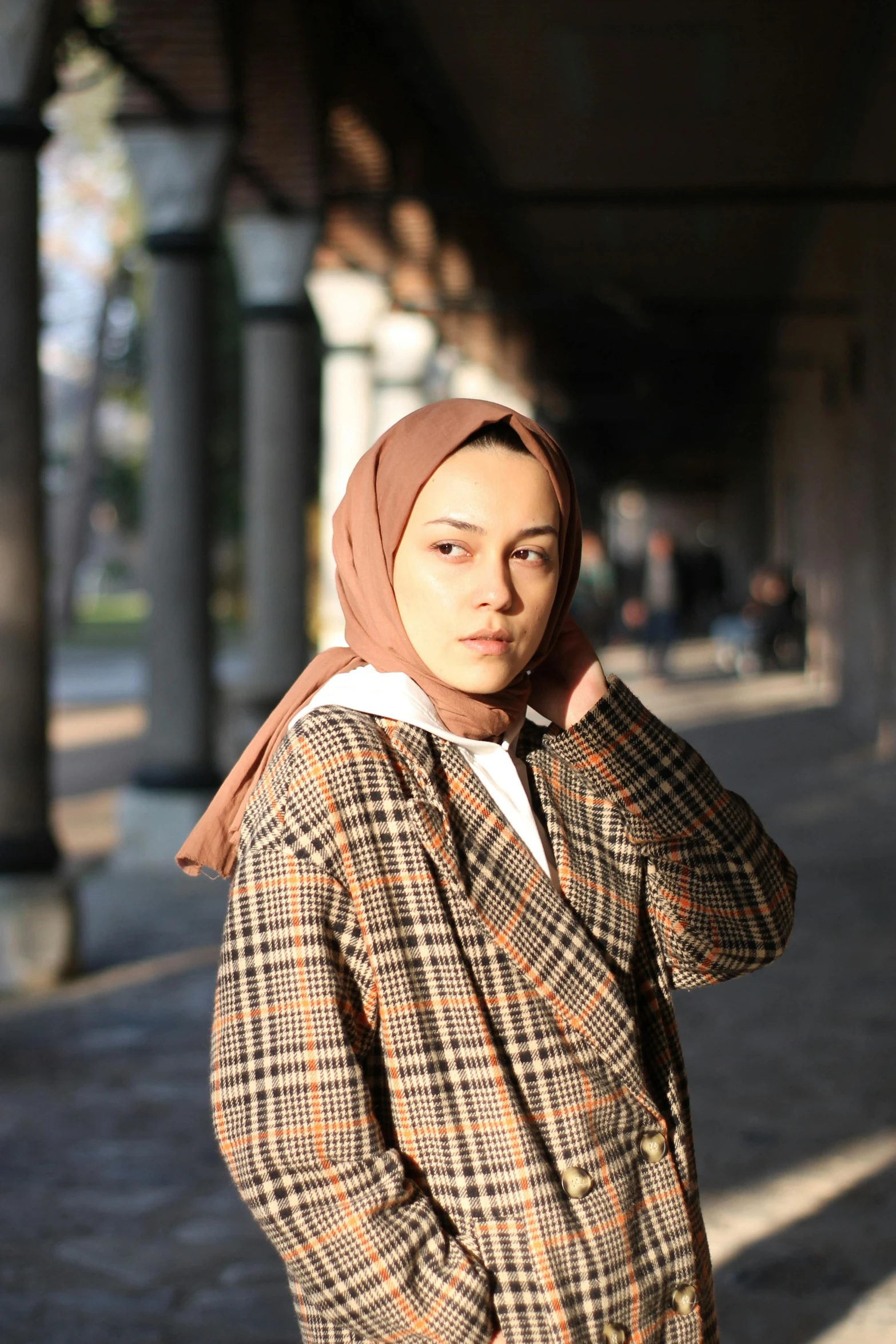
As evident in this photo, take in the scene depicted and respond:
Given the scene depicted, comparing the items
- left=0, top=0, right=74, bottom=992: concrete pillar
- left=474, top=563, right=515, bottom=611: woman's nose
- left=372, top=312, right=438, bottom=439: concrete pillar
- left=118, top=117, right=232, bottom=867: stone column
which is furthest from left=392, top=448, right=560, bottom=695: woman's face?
left=372, top=312, right=438, bottom=439: concrete pillar

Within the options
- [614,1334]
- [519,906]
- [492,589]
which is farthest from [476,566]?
[614,1334]

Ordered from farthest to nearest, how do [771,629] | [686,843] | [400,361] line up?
[771,629]
[400,361]
[686,843]

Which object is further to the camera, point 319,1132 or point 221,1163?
point 221,1163

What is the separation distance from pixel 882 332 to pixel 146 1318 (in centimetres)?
1165

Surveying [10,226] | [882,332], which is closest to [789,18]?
[882,332]

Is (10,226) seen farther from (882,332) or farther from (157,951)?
(882,332)

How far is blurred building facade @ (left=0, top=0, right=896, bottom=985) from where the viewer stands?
6.72 metres

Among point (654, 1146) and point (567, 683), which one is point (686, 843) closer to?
point (567, 683)

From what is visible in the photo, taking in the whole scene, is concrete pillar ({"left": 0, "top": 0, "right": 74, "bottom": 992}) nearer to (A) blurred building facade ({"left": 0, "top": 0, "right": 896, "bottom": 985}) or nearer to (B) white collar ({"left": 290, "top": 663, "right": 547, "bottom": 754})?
(A) blurred building facade ({"left": 0, "top": 0, "right": 896, "bottom": 985})

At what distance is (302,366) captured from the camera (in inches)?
457

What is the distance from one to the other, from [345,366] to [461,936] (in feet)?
47.3

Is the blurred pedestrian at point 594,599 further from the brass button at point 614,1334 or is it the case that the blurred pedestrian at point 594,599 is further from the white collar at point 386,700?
the brass button at point 614,1334

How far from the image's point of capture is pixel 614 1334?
5.71 feet

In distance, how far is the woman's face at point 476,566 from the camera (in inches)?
70.0
